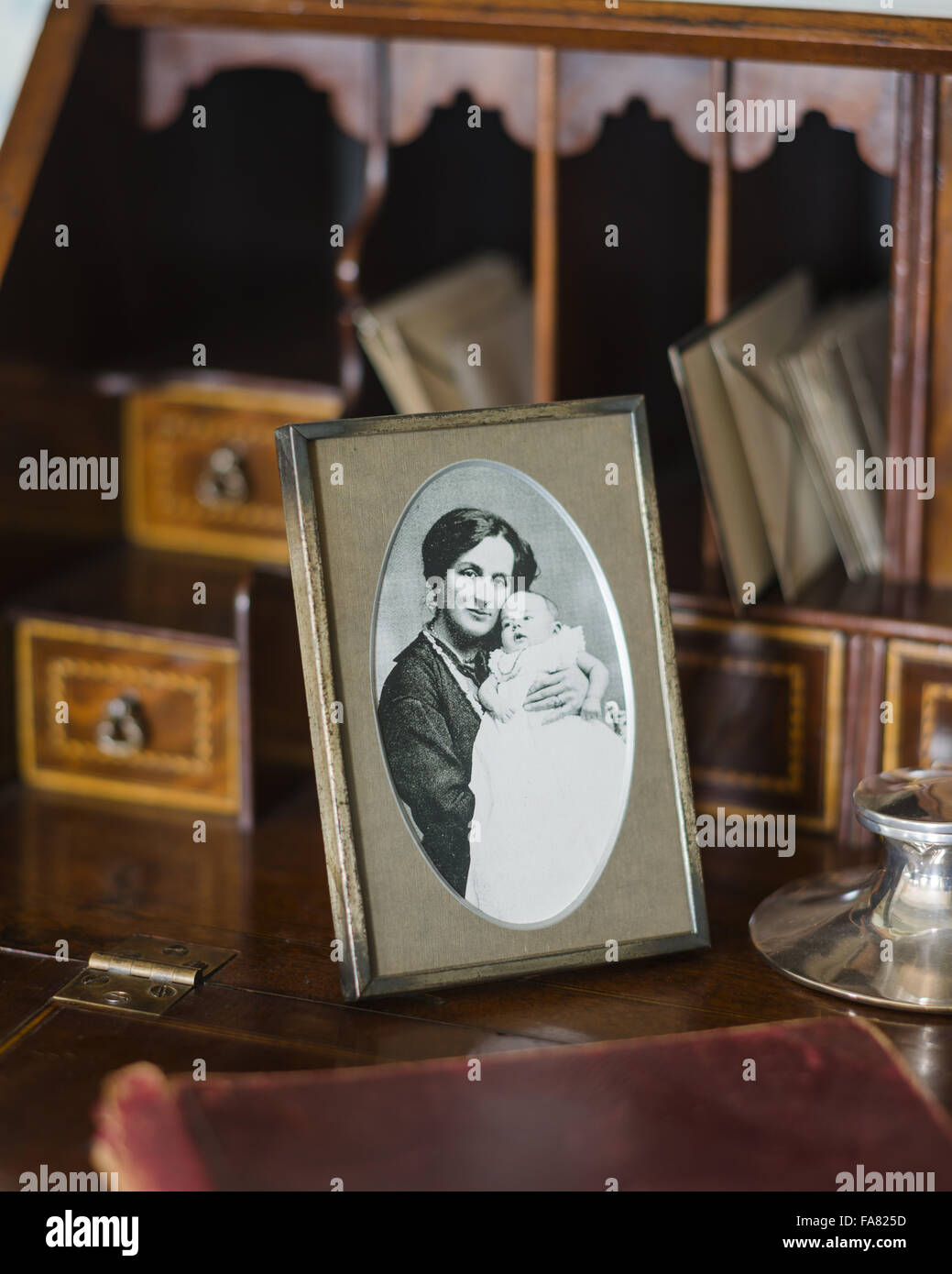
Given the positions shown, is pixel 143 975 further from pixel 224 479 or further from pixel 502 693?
→ pixel 224 479

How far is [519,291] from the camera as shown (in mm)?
2160

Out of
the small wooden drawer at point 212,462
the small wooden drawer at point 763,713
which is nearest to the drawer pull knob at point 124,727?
the small wooden drawer at point 212,462

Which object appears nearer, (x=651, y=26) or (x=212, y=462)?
(x=651, y=26)

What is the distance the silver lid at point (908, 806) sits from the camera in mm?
1379

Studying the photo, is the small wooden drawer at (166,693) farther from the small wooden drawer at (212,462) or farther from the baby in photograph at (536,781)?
the baby in photograph at (536,781)

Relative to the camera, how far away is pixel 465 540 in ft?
4.72

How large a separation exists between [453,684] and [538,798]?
13 cm

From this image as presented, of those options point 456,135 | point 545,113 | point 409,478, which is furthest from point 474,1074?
point 456,135

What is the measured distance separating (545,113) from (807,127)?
0.45 m

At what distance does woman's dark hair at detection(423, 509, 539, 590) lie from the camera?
1.43 m

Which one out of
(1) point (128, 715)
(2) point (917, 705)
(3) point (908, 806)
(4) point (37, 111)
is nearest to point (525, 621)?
(3) point (908, 806)

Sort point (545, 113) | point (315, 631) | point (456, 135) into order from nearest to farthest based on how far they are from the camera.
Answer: point (315, 631) → point (545, 113) → point (456, 135)
